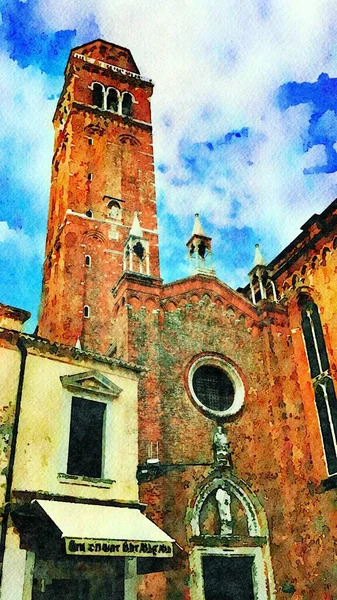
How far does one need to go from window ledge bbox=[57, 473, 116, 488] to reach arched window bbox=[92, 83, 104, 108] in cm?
2230

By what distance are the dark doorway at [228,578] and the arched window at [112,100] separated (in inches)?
928

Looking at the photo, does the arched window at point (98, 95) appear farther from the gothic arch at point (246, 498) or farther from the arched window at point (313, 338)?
the gothic arch at point (246, 498)

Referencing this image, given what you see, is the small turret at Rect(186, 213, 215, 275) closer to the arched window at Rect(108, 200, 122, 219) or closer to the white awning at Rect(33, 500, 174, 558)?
the arched window at Rect(108, 200, 122, 219)

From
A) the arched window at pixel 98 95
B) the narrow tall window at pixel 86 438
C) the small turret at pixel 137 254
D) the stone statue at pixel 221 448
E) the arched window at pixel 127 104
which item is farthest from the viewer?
the arched window at pixel 127 104

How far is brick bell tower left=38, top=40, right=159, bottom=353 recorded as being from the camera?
2272cm

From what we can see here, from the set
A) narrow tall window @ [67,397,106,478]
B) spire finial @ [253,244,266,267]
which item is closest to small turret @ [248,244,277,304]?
spire finial @ [253,244,266,267]

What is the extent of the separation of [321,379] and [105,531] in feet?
29.4

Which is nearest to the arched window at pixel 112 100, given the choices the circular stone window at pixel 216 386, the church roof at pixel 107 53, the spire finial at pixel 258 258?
the church roof at pixel 107 53

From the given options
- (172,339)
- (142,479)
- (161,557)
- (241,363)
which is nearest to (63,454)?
(142,479)

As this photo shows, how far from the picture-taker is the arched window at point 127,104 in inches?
1159

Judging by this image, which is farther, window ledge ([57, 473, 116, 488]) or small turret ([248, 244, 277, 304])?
small turret ([248, 244, 277, 304])

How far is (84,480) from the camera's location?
12203mm

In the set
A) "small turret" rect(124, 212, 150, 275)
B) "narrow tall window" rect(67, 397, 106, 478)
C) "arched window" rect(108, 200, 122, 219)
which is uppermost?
"arched window" rect(108, 200, 122, 219)

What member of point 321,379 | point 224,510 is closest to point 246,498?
point 224,510
